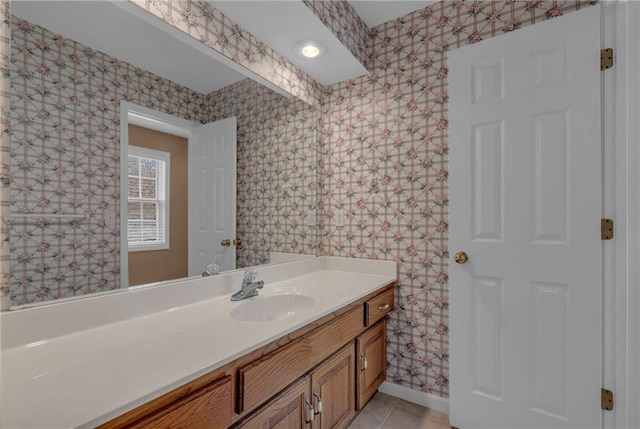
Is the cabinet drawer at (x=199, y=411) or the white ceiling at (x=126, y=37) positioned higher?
the white ceiling at (x=126, y=37)

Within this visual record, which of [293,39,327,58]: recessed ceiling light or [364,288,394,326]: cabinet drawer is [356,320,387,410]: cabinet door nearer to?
[364,288,394,326]: cabinet drawer

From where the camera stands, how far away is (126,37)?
3.56ft

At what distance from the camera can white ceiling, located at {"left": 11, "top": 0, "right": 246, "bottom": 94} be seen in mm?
910

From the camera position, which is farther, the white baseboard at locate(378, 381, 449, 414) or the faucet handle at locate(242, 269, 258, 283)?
the white baseboard at locate(378, 381, 449, 414)

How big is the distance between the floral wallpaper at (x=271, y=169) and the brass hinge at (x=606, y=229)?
1.53 m

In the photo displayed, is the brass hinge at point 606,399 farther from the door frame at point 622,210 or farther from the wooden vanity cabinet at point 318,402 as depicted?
the wooden vanity cabinet at point 318,402

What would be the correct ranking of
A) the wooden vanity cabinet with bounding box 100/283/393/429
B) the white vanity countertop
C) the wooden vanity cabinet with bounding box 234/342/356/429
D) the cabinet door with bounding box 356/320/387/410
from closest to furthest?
the white vanity countertop, the wooden vanity cabinet with bounding box 100/283/393/429, the wooden vanity cabinet with bounding box 234/342/356/429, the cabinet door with bounding box 356/320/387/410

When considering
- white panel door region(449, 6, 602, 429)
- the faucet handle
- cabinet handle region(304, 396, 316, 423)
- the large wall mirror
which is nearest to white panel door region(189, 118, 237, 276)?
the large wall mirror

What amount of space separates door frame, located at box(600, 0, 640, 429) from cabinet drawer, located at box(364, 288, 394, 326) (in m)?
1.00

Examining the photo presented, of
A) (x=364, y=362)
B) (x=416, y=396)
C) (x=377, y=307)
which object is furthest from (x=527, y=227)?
(x=416, y=396)

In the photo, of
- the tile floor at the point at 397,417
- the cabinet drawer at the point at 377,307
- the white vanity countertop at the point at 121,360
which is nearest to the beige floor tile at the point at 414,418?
the tile floor at the point at 397,417

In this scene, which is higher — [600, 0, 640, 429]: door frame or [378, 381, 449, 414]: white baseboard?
[600, 0, 640, 429]: door frame

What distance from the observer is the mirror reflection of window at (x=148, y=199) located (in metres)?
1.11

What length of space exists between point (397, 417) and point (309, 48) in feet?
7.34
